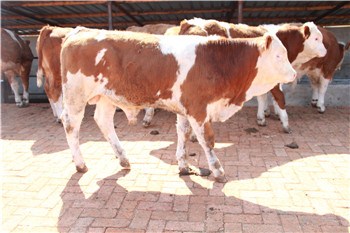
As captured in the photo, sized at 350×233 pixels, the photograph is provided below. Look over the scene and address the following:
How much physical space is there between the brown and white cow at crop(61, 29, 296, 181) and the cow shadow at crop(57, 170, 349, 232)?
0.61 m

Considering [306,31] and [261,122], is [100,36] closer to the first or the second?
[306,31]

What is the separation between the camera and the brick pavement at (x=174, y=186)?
3520 millimetres

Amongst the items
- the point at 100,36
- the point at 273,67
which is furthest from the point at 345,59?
the point at 100,36

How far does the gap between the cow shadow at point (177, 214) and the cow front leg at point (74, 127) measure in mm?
522

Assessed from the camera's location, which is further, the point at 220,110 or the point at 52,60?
the point at 52,60

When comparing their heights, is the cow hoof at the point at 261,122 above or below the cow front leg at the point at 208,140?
below

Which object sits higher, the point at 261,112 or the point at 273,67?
the point at 273,67

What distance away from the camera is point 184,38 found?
14.0 ft

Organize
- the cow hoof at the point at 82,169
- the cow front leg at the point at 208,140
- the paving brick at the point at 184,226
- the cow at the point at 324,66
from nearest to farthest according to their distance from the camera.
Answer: the paving brick at the point at 184,226, the cow front leg at the point at 208,140, the cow hoof at the point at 82,169, the cow at the point at 324,66

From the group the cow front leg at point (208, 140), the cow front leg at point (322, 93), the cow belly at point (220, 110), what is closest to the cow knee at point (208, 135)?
the cow front leg at point (208, 140)

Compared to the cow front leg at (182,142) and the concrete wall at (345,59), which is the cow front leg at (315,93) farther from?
the cow front leg at (182,142)

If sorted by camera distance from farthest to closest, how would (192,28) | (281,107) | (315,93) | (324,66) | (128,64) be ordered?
(315,93), (324,66), (281,107), (192,28), (128,64)

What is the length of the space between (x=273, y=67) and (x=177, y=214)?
218 cm

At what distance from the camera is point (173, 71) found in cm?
409
